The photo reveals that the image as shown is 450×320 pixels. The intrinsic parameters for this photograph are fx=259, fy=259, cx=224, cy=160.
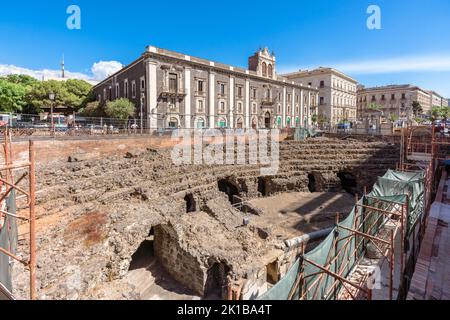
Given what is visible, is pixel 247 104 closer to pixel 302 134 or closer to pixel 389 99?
pixel 302 134

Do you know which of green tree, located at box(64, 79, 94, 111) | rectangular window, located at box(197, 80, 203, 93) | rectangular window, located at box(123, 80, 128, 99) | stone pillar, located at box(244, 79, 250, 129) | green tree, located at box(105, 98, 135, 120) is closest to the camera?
green tree, located at box(105, 98, 135, 120)

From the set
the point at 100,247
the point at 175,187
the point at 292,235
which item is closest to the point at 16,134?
the point at 175,187

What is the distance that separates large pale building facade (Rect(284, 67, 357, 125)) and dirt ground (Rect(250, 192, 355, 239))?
133ft

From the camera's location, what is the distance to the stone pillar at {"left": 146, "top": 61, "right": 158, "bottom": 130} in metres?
28.8

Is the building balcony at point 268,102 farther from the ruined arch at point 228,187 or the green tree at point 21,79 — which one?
the green tree at point 21,79

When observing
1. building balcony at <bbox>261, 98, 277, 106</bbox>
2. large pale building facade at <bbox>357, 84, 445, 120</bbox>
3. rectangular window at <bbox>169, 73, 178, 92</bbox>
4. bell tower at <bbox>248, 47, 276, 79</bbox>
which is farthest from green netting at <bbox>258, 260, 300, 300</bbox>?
large pale building facade at <bbox>357, 84, 445, 120</bbox>

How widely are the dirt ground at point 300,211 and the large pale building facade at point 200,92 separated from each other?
1702 cm

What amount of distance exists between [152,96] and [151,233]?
20.4m

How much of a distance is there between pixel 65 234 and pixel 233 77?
109 feet

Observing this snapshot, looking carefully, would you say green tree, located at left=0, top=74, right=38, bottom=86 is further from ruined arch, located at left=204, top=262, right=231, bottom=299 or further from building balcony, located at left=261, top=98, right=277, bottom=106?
ruined arch, located at left=204, top=262, right=231, bottom=299

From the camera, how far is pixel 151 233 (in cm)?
1273

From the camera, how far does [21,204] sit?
32.0 feet

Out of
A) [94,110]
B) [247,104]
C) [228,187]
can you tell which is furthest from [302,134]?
[94,110]

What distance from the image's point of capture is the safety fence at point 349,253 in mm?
4977
